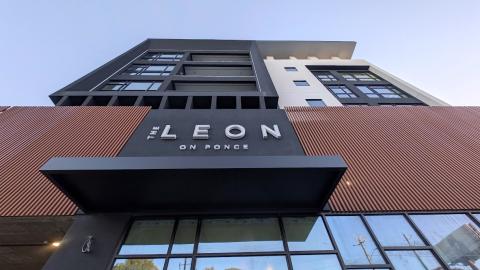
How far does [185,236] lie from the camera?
7125mm

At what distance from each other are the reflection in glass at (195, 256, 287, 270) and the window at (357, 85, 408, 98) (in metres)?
20.2

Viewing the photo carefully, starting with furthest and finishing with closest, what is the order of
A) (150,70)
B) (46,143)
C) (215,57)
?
(215,57)
(150,70)
(46,143)

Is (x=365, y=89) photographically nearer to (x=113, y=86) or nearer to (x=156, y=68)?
(x=156, y=68)

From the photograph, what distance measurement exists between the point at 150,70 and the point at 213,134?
673 inches

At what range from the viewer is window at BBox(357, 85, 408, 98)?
21.8m

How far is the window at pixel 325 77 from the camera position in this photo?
24736mm

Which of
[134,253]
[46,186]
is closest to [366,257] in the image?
[134,253]

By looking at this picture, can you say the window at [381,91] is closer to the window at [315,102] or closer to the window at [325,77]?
the window at [325,77]

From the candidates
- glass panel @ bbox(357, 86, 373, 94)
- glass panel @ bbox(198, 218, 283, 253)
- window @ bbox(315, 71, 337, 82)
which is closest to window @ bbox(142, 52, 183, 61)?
window @ bbox(315, 71, 337, 82)

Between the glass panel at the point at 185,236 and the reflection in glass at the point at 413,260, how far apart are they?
586cm

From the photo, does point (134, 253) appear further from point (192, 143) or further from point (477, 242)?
point (477, 242)

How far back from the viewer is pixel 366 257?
21.9 ft

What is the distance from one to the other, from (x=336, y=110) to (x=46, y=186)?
48.2 ft

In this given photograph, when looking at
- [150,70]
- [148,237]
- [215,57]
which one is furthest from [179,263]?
[215,57]
